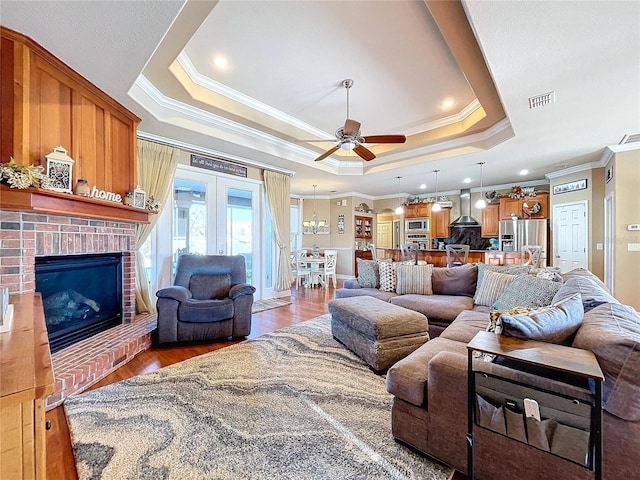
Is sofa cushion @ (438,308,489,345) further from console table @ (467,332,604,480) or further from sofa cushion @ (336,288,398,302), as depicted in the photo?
sofa cushion @ (336,288,398,302)

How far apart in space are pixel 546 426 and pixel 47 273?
3.66 m

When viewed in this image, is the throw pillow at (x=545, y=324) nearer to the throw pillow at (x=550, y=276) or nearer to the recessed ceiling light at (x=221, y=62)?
the throw pillow at (x=550, y=276)

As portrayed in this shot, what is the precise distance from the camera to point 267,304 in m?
5.32

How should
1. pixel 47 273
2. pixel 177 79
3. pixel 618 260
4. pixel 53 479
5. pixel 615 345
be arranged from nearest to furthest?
pixel 615 345, pixel 53 479, pixel 47 273, pixel 177 79, pixel 618 260

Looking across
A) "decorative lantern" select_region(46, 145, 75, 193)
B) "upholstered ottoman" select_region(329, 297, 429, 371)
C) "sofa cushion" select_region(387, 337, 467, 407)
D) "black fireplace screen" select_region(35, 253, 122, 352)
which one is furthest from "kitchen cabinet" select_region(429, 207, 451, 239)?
"decorative lantern" select_region(46, 145, 75, 193)

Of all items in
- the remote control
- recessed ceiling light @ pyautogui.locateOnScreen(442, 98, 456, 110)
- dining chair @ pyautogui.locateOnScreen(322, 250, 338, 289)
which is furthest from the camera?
dining chair @ pyautogui.locateOnScreen(322, 250, 338, 289)

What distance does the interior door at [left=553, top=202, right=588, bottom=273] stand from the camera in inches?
227

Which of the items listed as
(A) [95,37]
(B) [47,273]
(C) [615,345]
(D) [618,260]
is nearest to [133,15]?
(A) [95,37]

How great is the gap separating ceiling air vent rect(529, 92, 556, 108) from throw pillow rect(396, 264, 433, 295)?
219 centimetres

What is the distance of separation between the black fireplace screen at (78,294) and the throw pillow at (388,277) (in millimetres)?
3401

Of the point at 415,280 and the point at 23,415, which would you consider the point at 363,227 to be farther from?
the point at 23,415

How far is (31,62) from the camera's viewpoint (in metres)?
2.21

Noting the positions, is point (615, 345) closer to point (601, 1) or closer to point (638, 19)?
point (601, 1)

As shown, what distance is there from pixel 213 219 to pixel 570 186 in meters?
7.20
